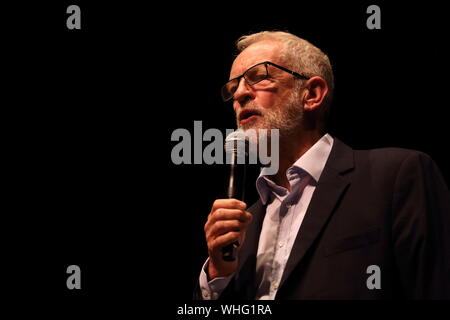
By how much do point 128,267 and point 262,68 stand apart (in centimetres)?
135

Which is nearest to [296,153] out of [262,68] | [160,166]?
[262,68]

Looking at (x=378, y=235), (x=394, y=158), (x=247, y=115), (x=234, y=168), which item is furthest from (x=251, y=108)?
(x=378, y=235)

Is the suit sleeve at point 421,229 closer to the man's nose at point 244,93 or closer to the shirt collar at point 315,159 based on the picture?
the shirt collar at point 315,159

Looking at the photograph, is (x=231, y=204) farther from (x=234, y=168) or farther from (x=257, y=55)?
(x=257, y=55)

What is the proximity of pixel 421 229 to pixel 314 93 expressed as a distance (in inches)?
33.8

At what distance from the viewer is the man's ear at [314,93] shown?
6.54ft

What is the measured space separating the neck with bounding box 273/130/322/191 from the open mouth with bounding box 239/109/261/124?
166 millimetres

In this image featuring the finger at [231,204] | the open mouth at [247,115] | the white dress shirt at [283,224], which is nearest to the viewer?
the finger at [231,204]

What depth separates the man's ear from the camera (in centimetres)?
199

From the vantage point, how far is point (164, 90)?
8.83 ft

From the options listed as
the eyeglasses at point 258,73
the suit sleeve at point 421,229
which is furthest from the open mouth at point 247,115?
the suit sleeve at point 421,229

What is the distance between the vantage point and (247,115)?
1937 mm

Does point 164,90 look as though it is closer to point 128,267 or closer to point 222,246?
point 128,267

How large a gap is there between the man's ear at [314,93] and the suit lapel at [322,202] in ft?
0.99
